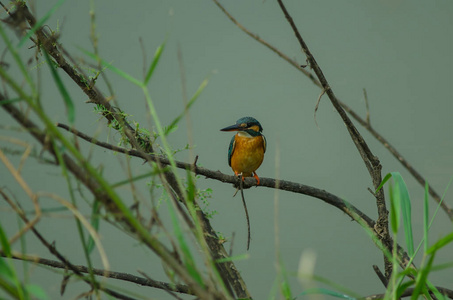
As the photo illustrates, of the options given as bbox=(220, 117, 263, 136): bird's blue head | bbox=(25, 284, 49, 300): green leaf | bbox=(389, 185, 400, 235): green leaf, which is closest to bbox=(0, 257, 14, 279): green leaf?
bbox=(25, 284, 49, 300): green leaf

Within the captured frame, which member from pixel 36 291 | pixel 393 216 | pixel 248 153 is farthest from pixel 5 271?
pixel 248 153

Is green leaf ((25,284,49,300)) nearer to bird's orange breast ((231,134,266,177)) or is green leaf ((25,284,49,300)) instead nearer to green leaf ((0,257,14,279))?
green leaf ((0,257,14,279))

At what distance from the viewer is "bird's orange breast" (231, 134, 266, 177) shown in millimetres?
1974

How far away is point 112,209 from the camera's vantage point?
0.37 m

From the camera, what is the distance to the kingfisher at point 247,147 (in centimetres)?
197

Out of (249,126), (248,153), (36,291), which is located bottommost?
(36,291)

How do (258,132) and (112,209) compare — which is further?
(258,132)

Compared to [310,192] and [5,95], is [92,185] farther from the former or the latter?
[310,192]

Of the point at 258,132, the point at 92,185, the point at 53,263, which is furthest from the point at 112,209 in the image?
the point at 258,132

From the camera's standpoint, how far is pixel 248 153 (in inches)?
77.5

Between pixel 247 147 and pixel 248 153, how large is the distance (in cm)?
3

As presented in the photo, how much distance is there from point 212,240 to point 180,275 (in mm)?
674

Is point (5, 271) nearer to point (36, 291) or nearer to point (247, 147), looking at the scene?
point (36, 291)

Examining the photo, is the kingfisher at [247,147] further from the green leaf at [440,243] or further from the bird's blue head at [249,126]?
the green leaf at [440,243]
